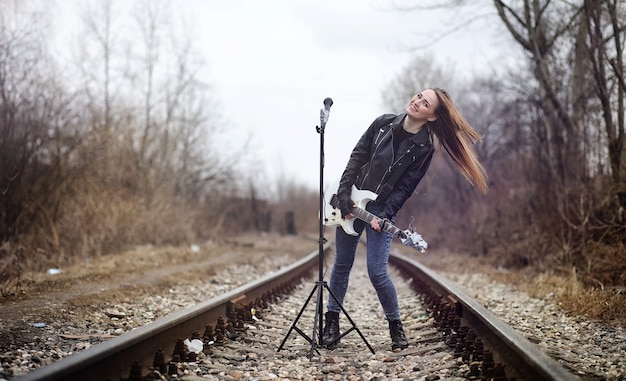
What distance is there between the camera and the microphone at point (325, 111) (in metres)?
4.48

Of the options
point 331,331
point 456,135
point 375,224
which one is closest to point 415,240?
point 375,224

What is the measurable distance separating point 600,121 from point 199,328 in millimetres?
7609

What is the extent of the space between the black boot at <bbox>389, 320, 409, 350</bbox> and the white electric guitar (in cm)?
68

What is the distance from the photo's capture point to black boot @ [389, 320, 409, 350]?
15.1ft

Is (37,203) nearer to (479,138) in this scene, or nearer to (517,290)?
(517,290)

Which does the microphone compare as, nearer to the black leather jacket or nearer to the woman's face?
the black leather jacket

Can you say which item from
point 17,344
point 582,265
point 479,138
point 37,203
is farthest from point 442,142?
point 37,203

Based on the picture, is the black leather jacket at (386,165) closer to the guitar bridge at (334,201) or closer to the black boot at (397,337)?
the guitar bridge at (334,201)

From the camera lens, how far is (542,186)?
10961 millimetres

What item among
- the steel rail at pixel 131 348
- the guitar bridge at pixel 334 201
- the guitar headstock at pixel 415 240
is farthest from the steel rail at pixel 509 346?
the steel rail at pixel 131 348

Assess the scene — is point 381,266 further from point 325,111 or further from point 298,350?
point 325,111

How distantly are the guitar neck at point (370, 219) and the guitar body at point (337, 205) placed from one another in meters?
0.05

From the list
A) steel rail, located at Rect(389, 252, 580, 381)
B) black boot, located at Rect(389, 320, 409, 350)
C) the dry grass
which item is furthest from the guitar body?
the dry grass

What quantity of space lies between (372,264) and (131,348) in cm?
184
